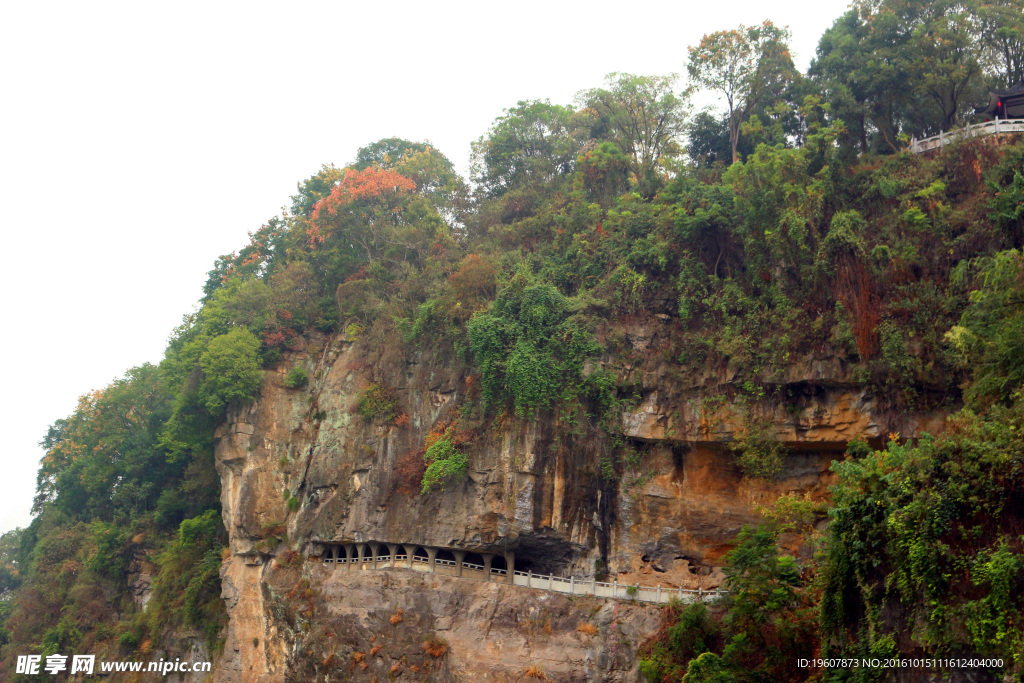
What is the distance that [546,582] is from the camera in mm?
23453

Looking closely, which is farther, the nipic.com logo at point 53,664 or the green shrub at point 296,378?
the nipic.com logo at point 53,664

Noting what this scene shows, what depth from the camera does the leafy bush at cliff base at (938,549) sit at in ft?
40.8

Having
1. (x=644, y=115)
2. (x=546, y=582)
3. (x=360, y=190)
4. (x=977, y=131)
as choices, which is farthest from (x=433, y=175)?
(x=977, y=131)

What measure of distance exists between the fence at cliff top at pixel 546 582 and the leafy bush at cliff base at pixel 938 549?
5.16 meters

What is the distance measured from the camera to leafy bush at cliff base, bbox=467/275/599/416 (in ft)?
78.6

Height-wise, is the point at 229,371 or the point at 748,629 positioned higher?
the point at 229,371

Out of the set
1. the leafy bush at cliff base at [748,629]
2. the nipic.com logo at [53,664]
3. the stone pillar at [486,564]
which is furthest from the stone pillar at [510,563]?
the nipic.com logo at [53,664]

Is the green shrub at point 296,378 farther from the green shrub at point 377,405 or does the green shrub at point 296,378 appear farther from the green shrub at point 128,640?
the green shrub at point 128,640

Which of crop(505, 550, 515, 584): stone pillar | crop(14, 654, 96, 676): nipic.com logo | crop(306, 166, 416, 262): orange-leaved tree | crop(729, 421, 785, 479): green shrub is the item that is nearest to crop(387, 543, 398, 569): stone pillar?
crop(505, 550, 515, 584): stone pillar

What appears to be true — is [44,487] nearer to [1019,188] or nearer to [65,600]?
[65,600]

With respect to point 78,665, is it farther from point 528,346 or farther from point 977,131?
point 977,131

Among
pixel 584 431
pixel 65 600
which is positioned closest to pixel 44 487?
pixel 65 600

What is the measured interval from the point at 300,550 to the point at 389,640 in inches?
218

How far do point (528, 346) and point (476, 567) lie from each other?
24.0ft
